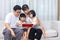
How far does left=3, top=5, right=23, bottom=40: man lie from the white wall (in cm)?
130

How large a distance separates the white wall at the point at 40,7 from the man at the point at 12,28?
1301mm

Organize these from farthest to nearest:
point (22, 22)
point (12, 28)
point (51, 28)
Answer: point (51, 28), point (22, 22), point (12, 28)

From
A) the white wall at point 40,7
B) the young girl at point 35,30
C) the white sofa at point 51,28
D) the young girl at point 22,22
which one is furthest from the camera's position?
the white wall at point 40,7

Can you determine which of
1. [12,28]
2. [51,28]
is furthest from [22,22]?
[51,28]

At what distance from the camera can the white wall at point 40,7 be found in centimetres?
457

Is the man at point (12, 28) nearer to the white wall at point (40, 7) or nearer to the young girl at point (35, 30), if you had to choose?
the young girl at point (35, 30)

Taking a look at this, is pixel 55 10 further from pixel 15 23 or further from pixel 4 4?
pixel 15 23

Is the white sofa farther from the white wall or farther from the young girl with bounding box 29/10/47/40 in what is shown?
the young girl with bounding box 29/10/47/40

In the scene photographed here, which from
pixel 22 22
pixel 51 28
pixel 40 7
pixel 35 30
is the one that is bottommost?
pixel 51 28

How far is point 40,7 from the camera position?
187 inches

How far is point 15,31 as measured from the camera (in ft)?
10.7

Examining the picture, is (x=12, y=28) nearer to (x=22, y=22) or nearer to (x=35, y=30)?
(x=22, y=22)

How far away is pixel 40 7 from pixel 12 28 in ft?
5.39

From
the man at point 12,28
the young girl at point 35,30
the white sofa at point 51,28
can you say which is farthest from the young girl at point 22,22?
the white sofa at point 51,28
